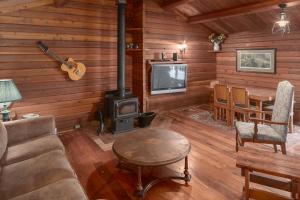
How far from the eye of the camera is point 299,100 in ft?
16.2

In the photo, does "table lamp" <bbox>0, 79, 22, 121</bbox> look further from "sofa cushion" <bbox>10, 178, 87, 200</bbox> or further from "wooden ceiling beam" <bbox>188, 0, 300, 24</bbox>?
"wooden ceiling beam" <bbox>188, 0, 300, 24</bbox>

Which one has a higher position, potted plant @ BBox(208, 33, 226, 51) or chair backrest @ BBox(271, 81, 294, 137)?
potted plant @ BBox(208, 33, 226, 51)

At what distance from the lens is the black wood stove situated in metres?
4.32

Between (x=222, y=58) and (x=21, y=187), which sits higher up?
(x=222, y=58)

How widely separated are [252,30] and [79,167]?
510 cm

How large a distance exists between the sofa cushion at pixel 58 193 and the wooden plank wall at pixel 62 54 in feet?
9.19

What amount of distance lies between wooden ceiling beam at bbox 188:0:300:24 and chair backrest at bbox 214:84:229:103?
1.55 meters

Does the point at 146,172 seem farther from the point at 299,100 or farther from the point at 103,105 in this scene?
the point at 299,100

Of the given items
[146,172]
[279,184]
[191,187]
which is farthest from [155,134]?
[279,184]

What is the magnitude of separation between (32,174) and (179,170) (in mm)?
1734

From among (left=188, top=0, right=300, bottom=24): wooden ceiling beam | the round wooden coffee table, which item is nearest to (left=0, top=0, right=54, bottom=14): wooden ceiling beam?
the round wooden coffee table

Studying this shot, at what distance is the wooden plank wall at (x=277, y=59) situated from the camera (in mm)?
4957

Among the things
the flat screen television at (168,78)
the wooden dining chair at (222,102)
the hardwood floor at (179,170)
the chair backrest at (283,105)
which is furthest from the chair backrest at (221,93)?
the chair backrest at (283,105)

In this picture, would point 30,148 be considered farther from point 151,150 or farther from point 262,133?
point 262,133
